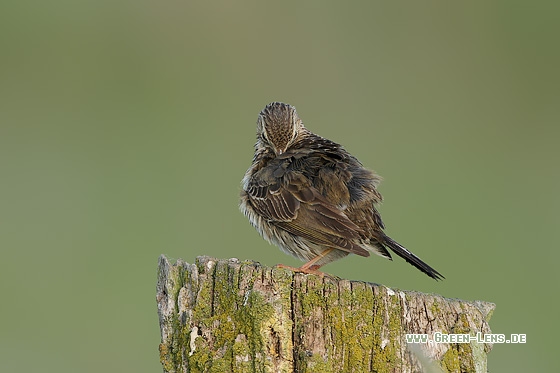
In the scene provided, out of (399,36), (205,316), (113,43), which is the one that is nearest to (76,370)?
(205,316)

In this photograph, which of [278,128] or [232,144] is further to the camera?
[232,144]

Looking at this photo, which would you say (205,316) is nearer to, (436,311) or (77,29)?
(436,311)

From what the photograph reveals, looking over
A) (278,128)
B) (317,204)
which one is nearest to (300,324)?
(317,204)

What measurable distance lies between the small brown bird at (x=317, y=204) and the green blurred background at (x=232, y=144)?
3105 mm

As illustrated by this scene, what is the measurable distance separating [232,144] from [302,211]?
28.4 ft

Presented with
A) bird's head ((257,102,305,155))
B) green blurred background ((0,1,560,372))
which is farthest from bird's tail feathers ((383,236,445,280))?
green blurred background ((0,1,560,372))

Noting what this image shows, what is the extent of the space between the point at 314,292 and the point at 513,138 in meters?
12.0

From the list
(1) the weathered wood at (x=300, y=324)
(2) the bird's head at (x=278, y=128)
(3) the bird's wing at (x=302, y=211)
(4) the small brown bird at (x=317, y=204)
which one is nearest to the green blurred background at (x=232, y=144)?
(2) the bird's head at (x=278, y=128)

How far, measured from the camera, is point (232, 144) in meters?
15.8

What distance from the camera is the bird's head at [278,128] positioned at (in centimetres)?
818

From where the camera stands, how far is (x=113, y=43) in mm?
19484

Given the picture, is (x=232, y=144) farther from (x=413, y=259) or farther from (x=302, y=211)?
(x=413, y=259)

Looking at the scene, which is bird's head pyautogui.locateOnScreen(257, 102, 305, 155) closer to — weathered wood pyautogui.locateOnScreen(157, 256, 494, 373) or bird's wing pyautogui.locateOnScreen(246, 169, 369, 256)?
bird's wing pyautogui.locateOnScreen(246, 169, 369, 256)

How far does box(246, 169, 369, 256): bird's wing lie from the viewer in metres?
7.05
